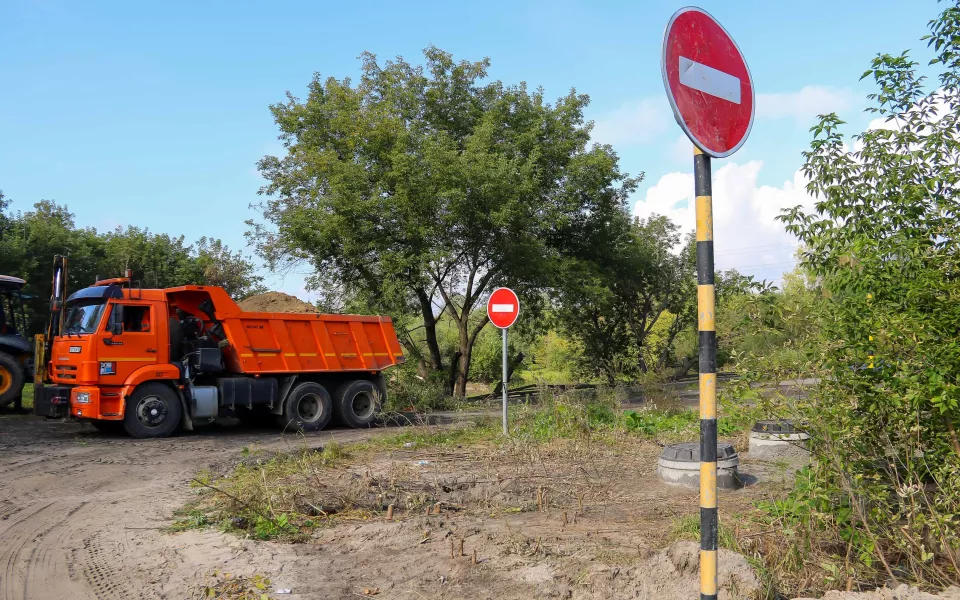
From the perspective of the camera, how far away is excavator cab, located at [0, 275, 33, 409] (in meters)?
16.5

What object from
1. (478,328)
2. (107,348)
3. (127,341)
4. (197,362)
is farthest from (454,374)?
(107,348)

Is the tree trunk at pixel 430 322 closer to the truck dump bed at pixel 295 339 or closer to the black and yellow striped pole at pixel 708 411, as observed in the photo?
the truck dump bed at pixel 295 339

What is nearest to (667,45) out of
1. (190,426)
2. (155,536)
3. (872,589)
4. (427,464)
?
(872,589)

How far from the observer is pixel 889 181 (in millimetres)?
5012

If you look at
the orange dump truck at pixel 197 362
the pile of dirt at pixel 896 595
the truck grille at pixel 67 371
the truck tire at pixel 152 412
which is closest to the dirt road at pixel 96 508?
the truck tire at pixel 152 412

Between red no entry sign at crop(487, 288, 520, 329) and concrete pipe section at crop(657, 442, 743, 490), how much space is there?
4904mm

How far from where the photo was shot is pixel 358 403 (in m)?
17.1

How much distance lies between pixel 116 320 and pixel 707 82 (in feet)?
42.6

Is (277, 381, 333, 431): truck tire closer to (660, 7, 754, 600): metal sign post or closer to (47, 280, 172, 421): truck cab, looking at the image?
(47, 280, 172, 421): truck cab

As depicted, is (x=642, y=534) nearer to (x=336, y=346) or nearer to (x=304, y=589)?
(x=304, y=589)

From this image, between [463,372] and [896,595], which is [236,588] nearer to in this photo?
[896,595]

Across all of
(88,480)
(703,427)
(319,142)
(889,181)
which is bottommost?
(88,480)

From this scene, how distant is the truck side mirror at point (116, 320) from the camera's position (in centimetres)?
1382

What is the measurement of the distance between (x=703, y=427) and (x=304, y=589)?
3.22m
